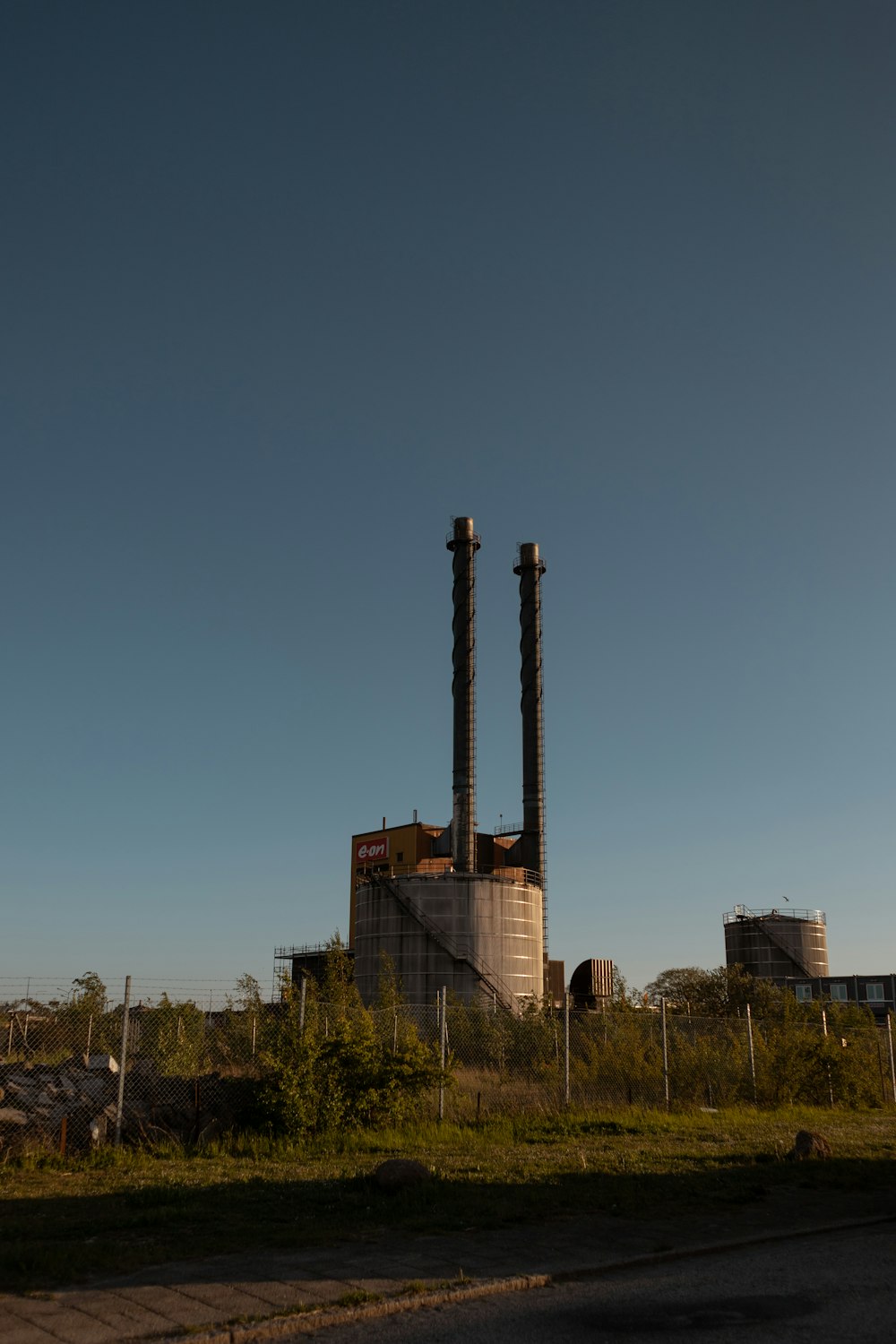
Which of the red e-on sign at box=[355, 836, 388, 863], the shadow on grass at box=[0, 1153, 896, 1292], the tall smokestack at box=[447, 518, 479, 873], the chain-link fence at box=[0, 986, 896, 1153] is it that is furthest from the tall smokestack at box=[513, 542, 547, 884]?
the shadow on grass at box=[0, 1153, 896, 1292]

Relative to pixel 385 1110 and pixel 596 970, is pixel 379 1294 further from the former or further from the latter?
pixel 596 970

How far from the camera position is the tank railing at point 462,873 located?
59.5 m

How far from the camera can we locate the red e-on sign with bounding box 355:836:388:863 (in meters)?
84.6

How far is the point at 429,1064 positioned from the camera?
63.7 feet

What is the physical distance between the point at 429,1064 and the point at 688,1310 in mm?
11756

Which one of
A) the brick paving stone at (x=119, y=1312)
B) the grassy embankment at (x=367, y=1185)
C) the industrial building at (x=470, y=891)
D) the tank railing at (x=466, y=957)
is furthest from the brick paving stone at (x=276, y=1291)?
the tank railing at (x=466, y=957)

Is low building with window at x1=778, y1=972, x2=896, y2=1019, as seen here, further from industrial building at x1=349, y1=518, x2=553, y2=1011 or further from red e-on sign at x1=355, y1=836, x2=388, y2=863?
red e-on sign at x1=355, y1=836, x2=388, y2=863

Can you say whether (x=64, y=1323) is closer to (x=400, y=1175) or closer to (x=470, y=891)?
(x=400, y=1175)

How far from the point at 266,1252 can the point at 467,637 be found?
59.0m

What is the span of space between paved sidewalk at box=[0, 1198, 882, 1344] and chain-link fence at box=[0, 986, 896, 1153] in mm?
6286

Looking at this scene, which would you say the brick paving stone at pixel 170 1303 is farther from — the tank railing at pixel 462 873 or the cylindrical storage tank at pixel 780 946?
the cylindrical storage tank at pixel 780 946

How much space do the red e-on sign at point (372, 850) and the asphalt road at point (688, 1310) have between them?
247ft

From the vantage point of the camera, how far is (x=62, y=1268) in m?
8.73

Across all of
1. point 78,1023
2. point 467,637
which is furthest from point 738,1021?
point 467,637
